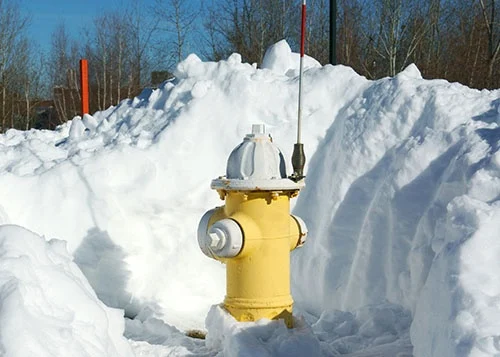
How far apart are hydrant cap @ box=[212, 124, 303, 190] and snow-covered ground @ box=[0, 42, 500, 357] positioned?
2.28 ft

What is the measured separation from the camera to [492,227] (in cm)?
286

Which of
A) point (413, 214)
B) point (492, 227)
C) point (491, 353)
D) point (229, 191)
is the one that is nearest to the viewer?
point (491, 353)

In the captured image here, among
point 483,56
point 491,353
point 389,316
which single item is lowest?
point 389,316

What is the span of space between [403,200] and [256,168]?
111cm

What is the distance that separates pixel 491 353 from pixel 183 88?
3.69 m

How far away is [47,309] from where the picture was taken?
2848 mm

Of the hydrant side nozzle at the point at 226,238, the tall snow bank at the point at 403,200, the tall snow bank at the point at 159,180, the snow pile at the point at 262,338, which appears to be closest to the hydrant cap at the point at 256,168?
the hydrant side nozzle at the point at 226,238

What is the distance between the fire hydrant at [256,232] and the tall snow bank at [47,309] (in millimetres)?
612

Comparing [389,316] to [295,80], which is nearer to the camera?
[389,316]

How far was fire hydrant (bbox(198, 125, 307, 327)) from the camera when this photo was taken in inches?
137

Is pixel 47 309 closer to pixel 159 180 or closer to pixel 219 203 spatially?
pixel 159 180

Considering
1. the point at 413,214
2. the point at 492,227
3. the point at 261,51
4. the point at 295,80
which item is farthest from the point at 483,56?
the point at 492,227

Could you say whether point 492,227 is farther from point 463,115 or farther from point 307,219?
point 307,219

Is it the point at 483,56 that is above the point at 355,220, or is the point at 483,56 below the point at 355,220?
above
